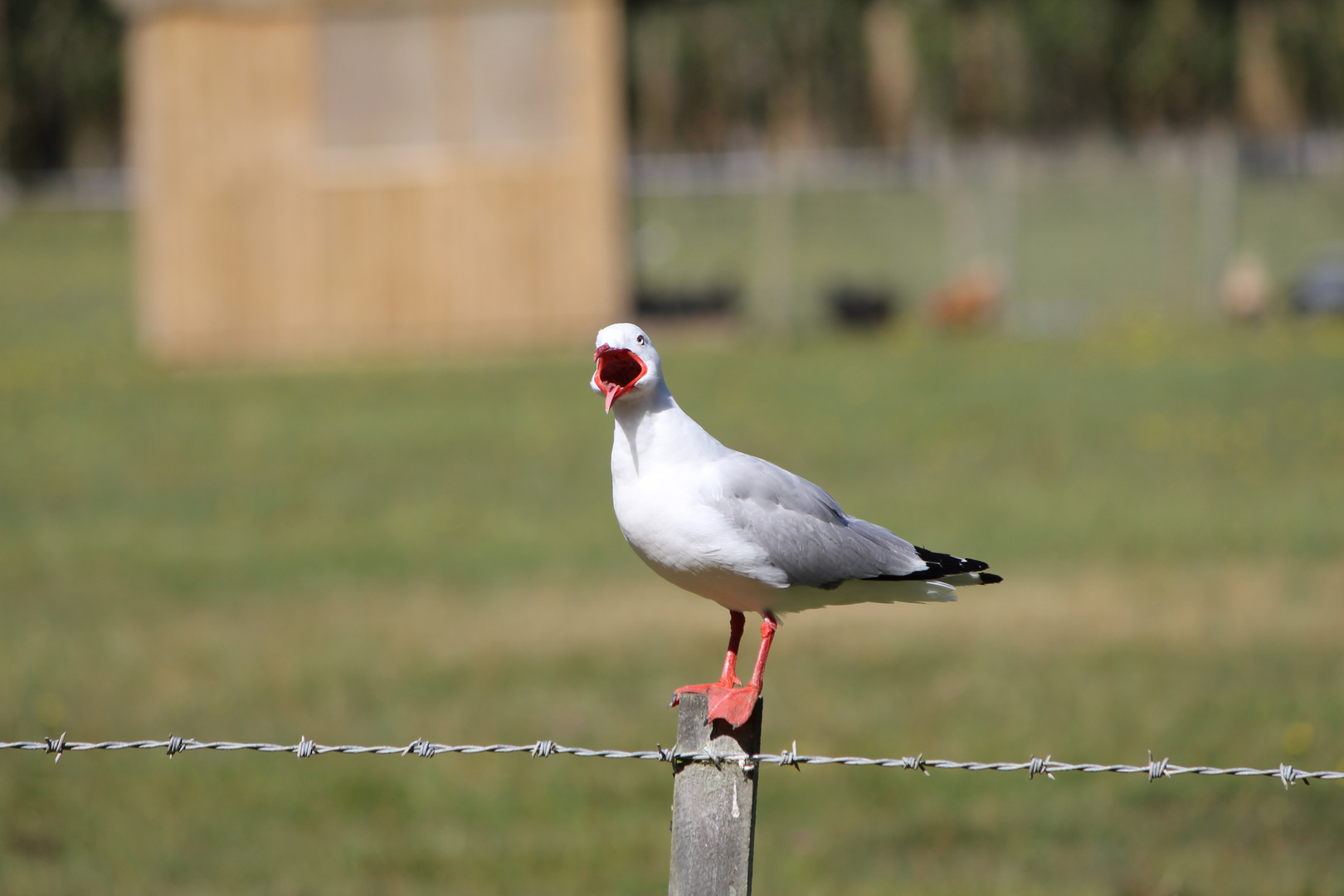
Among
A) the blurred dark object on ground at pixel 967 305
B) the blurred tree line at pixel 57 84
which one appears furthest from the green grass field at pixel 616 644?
the blurred tree line at pixel 57 84

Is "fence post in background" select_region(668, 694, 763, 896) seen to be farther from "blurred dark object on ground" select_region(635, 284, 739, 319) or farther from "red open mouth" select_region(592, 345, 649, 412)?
"blurred dark object on ground" select_region(635, 284, 739, 319)

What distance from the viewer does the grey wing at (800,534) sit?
2973mm

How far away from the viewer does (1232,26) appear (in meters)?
40.8

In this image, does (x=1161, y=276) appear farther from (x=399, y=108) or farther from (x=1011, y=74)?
(x=1011, y=74)

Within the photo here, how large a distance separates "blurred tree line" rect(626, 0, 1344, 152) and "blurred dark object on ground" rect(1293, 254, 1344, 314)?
2021 cm

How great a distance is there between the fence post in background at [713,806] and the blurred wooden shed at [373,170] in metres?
17.5

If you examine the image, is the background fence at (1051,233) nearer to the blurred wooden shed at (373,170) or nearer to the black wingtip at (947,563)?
the blurred wooden shed at (373,170)

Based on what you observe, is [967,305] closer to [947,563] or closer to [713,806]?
[947,563]

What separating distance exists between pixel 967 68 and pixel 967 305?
959 inches

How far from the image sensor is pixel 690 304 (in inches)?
854

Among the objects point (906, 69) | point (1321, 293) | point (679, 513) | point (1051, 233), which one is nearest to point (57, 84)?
point (906, 69)

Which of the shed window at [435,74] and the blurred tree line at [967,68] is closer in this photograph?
the shed window at [435,74]

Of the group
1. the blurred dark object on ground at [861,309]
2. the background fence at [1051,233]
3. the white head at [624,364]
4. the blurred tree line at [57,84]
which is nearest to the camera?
the white head at [624,364]

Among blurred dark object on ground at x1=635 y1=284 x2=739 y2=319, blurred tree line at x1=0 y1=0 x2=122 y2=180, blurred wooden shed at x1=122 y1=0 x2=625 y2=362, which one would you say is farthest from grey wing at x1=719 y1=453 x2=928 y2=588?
blurred tree line at x1=0 y1=0 x2=122 y2=180
